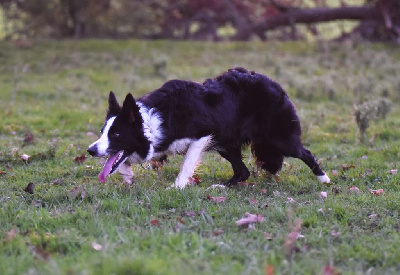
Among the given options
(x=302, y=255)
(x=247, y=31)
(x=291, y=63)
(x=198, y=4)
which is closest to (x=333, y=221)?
(x=302, y=255)

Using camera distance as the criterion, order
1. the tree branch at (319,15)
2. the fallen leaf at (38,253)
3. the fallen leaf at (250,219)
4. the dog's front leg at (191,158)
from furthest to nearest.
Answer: the tree branch at (319,15)
the dog's front leg at (191,158)
the fallen leaf at (250,219)
the fallen leaf at (38,253)

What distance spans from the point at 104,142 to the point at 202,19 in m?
19.7

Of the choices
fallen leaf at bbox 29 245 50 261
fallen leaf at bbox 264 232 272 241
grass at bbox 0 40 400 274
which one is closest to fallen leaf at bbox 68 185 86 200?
grass at bbox 0 40 400 274

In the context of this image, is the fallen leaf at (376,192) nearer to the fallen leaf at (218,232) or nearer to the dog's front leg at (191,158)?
the dog's front leg at (191,158)

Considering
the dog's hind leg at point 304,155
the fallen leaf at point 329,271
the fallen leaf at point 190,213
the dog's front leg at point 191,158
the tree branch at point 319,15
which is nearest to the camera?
the fallen leaf at point 329,271

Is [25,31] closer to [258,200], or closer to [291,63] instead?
[291,63]

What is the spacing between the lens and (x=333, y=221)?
511cm

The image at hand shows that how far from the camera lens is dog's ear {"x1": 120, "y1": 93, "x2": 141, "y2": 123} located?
5864 millimetres

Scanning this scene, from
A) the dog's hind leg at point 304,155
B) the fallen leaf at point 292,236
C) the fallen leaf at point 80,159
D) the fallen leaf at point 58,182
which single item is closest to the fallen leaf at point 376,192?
the dog's hind leg at point 304,155

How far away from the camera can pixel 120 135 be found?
235 inches

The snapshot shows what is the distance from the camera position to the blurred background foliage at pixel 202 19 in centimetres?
2106

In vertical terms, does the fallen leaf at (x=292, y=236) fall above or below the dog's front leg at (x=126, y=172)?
above

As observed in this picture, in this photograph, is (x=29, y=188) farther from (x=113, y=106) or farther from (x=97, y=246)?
(x=97, y=246)

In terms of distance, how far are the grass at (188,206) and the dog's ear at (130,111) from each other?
2.49ft
